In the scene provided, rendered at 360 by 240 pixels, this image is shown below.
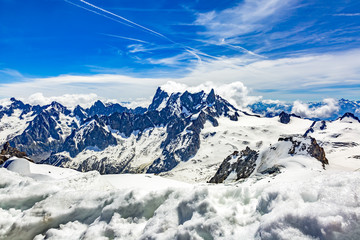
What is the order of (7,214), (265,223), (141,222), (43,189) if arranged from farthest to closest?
(43,189) → (7,214) → (141,222) → (265,223)

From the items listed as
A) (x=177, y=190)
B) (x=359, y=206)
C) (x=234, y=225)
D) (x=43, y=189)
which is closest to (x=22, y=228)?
(x=43, y=189)

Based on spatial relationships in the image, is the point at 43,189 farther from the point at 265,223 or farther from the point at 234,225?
the point at 265,223

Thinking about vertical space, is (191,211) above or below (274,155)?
above

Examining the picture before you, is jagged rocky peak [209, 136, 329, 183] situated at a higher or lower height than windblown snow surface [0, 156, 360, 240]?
lower

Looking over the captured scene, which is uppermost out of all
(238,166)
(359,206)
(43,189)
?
(359,206)

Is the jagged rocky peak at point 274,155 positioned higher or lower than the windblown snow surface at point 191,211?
lower

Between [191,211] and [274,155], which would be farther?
[274,155]

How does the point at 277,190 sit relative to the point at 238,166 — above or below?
above

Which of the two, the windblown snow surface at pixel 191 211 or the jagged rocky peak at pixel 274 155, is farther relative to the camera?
the jagged rocky peak at pixel 274 155
